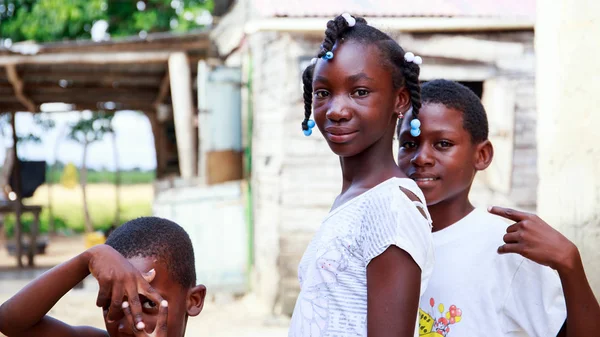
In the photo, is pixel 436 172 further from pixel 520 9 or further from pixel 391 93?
pixel 520 9

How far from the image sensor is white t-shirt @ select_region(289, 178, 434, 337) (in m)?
1.46

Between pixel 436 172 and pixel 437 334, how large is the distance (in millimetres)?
430

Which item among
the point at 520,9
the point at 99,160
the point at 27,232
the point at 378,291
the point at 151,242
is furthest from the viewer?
the point at 99,160

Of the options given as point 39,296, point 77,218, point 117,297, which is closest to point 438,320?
point 117,297

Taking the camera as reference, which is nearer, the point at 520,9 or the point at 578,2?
the point at 578,2

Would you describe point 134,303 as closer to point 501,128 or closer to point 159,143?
point 501,128

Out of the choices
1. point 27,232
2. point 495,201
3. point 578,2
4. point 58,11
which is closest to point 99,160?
point 27,232

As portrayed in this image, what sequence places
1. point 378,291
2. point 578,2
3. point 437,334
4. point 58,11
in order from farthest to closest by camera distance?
point 58,11 < point 578,2 < point 437,334 < point 378,291

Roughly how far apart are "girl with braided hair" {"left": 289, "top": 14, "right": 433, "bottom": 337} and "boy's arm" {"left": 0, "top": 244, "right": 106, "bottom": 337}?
1.58 ft

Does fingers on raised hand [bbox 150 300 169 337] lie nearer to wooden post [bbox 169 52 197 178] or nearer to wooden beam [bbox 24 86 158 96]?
wooden post [bbox 169 52 197 178]

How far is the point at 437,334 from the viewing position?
72.9 inches

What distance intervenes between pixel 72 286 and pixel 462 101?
1.16 metres

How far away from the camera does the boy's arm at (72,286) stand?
1.49 meters

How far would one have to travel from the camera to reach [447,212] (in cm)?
204
